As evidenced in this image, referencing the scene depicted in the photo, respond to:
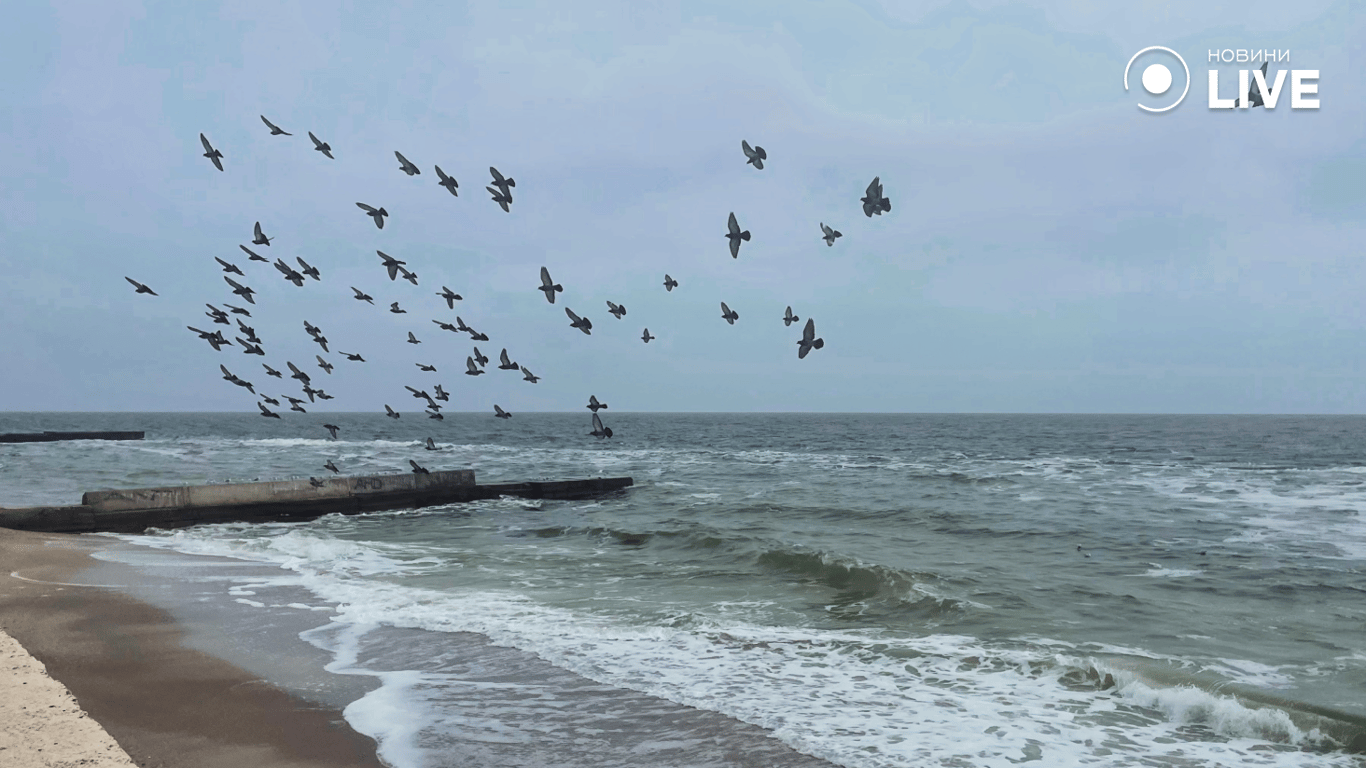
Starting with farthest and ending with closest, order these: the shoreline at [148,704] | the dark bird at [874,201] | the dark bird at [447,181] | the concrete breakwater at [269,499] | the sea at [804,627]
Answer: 1. the concrete breakwater at [269,499]
2. the dark bird at [447,181]
3. the dark bird at [874,201]
4. the sea at [804,627]
5. the shoreline at [148,704]

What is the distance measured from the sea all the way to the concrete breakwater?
115cm

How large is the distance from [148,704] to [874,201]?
9079mm

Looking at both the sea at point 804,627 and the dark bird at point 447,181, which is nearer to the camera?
the sea at point 804,627

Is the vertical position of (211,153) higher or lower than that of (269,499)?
higher

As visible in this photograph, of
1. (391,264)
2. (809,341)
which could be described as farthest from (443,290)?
(809,341)

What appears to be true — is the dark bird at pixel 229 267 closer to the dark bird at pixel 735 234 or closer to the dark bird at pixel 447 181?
the dark bird at pixel 447 181

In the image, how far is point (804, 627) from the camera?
37.4 feet

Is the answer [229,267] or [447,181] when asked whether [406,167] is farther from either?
[229,267]

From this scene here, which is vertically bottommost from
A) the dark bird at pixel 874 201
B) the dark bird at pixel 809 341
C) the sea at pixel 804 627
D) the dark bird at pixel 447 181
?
the sea at pixel 804 627

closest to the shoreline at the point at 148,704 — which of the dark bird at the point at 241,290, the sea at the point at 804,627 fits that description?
the sea at the point at 804,627

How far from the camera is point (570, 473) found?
4275cm

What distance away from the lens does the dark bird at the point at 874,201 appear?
32.8 ft

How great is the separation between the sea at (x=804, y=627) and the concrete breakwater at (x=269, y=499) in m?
1.15

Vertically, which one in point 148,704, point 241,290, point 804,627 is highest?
point 241,290
